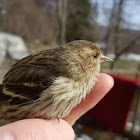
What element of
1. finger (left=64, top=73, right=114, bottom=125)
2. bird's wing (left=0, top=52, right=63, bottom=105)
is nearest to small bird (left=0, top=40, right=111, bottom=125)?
bird's wing (left=0, top=52, right=63, bottom=105)

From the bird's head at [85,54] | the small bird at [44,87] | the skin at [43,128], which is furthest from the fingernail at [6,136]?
the bird's head at [85,54]

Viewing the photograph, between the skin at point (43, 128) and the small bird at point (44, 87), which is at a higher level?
the small bird at point (44, 87)

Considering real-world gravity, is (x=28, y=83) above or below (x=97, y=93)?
above

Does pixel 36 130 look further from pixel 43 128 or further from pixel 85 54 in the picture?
pixel 85 54

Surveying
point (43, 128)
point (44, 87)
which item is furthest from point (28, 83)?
point (43, 128)

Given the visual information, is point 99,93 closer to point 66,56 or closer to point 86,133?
point 66,56

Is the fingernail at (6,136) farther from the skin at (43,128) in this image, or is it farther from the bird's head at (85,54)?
the bird's head at (85,54)

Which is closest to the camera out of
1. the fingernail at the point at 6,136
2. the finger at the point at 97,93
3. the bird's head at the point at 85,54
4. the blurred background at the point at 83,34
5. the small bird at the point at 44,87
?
the fingernail at the point at 6,136
